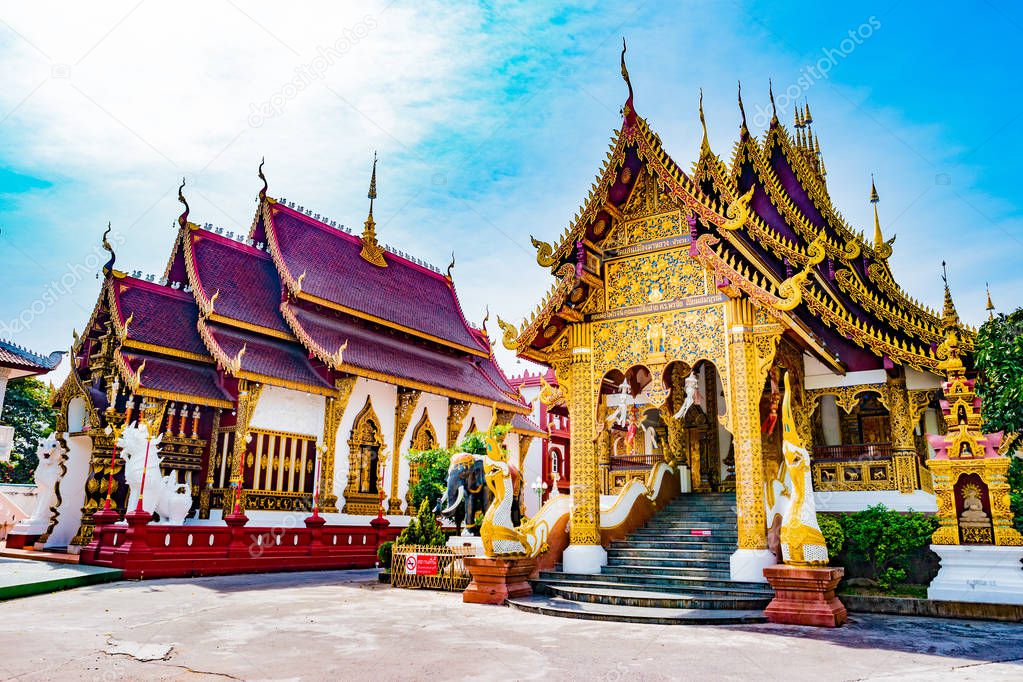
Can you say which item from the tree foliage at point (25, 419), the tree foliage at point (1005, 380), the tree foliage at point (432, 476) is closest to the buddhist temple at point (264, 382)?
the tree foliage at point (432, 476)

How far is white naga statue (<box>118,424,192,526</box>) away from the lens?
44.6 ft

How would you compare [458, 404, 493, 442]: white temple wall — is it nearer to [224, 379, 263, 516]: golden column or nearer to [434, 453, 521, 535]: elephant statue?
[224, 379, 263, 516]: golden column

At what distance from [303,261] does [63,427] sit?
7.16 metres

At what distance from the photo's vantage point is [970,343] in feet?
27.8

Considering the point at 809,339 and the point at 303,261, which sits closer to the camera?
the point at 809,339

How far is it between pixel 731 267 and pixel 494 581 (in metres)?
4.84

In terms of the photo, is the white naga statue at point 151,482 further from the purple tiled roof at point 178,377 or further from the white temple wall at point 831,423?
the white temple wall at point 831,423

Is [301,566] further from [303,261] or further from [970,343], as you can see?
[970,343]

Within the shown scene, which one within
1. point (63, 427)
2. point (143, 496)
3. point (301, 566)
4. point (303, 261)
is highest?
point (303, 261)

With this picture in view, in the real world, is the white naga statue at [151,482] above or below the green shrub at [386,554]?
above

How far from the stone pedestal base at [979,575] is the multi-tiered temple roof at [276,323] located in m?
13.0

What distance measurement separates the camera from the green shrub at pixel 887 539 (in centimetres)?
835

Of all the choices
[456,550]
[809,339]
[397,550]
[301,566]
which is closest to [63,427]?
[301,566]

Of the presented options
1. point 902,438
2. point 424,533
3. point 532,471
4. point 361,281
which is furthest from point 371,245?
point 902,438
